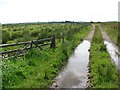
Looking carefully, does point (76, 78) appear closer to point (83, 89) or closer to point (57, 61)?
point (83, 89)

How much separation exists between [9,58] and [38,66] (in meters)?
1.50

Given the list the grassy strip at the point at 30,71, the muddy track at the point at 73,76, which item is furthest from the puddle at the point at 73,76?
the grassy strip at the point at 30,71

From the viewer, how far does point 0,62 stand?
37.9ft

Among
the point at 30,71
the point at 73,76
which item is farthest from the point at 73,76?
the point at 30,71

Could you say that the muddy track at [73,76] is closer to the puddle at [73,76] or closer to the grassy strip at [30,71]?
the puddle at [73,76]

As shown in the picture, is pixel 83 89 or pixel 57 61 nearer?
pixel 83 89

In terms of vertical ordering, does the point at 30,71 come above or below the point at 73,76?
above

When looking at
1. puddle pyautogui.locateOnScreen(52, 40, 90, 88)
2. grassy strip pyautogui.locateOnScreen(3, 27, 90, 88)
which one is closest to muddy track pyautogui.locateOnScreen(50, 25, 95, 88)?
puddle pyautogui.locateOnScreen(52, 40, 90, 88)

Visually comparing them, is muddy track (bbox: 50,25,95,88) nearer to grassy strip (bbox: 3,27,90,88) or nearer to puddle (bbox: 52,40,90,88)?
puddle (bbox: 52,40,90,88)

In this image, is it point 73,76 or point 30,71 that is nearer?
point 30,71

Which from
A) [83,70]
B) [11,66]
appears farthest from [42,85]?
[83,70]

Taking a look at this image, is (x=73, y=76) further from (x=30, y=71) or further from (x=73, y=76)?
(x=30, y=71)

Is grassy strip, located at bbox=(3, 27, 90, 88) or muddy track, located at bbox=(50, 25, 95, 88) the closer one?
grassy strip, located at bbox=(3, 27, 90, 88)

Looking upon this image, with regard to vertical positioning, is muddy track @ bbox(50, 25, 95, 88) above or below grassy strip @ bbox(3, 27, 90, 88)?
below
